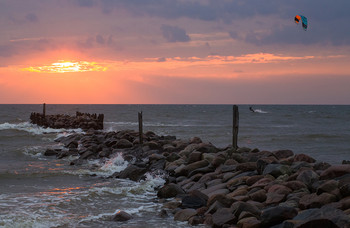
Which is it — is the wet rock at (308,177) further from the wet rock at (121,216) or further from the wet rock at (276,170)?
the wet rock at (121,216)

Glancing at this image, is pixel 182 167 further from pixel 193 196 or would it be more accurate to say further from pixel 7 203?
pixel 7 203

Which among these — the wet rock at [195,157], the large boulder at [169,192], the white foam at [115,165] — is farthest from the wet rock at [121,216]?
the white foam at [115,165]

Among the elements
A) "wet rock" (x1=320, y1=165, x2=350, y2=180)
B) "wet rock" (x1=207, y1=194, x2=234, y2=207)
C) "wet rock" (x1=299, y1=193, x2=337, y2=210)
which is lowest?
"wet rock" (x1=207, y1=194, x2=234, y2=207)

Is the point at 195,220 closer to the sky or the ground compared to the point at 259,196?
closer to the ground

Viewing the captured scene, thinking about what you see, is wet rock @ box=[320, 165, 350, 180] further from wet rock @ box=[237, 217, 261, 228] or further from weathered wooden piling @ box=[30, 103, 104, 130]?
weathered wooden piling @ box=[30, 103, 104, 130]

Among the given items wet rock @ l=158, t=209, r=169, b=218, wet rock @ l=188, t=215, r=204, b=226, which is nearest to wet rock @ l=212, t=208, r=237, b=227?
wet rock @ l=188, t=215, r=204, b=226

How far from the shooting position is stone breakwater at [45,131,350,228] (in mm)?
7449

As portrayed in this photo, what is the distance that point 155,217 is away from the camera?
9188 millimetres

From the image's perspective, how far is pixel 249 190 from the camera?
32.4ft

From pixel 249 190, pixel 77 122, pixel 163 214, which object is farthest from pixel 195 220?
pixel 77 122

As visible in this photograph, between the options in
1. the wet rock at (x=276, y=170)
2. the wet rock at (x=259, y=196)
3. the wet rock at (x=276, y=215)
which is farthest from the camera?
the wet rock at (x=276, y=170)

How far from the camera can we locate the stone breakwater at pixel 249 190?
293 inches

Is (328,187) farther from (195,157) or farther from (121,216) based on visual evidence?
(195,157)

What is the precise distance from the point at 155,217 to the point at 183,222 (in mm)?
768
